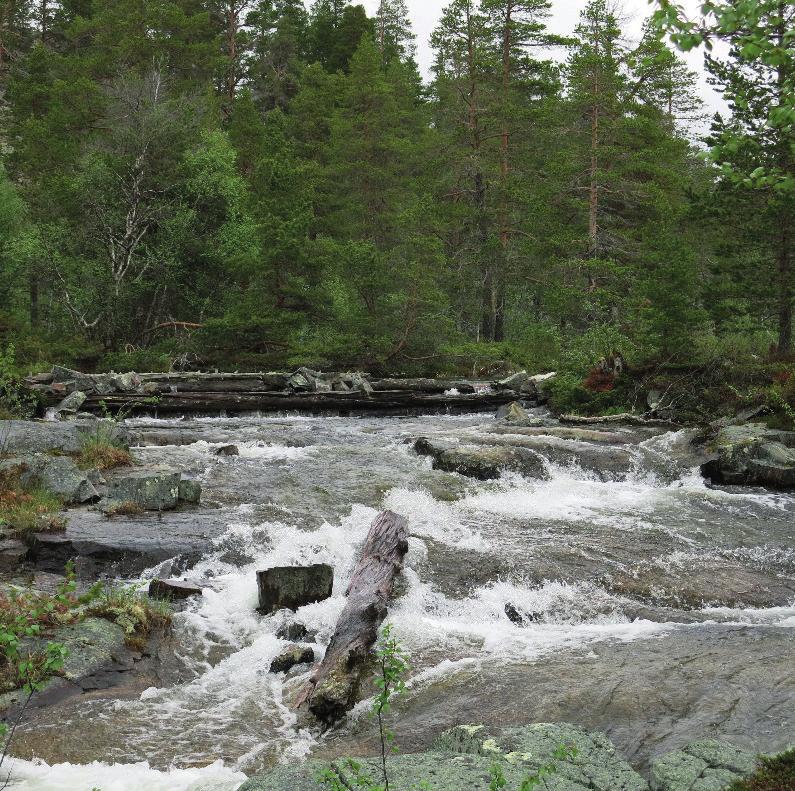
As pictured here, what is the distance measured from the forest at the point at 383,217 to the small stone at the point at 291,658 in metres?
14.2

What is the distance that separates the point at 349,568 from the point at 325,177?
103 ft

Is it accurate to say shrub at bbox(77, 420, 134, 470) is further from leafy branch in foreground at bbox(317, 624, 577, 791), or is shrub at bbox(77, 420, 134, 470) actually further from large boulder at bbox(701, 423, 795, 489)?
large boulder at bbox(701, 423, 795, 489)

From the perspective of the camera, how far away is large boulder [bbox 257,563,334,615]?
6957 mm

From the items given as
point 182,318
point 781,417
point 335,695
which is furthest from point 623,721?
point 182,318

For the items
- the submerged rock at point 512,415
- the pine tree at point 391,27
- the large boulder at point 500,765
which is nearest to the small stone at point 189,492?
the large boulder at point 500,765

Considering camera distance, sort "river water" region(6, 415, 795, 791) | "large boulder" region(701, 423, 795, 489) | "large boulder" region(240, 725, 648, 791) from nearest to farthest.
Answer: "large boulder" region(240, 725, 648, 791)
"river water" region(6, 415, 795, 791)
"large boulder" region(701, 423, 795, 489)

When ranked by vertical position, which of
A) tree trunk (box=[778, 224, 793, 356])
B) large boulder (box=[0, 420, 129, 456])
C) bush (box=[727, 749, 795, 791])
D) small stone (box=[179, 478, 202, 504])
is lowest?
small stone (box=[179, 478, 202, 504])

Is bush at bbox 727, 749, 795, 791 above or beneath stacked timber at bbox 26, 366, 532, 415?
beneath

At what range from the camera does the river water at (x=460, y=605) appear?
4.76 m

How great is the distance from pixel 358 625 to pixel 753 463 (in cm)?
905

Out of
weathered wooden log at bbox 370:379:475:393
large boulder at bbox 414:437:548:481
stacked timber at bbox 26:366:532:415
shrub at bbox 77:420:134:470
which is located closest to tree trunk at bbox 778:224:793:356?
stacked timber at bbox 26:366:532:415

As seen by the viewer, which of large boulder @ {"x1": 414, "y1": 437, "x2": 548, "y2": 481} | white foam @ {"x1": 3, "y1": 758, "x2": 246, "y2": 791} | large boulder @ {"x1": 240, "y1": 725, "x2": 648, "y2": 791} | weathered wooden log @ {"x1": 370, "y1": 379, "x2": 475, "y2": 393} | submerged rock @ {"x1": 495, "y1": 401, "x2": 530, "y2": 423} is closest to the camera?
large boulder @ {"x1": 240, "y1": 725, "x2": 648, "y2": 791}

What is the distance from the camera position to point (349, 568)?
800 cm

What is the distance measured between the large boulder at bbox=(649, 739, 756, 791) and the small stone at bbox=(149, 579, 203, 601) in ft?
16.1
